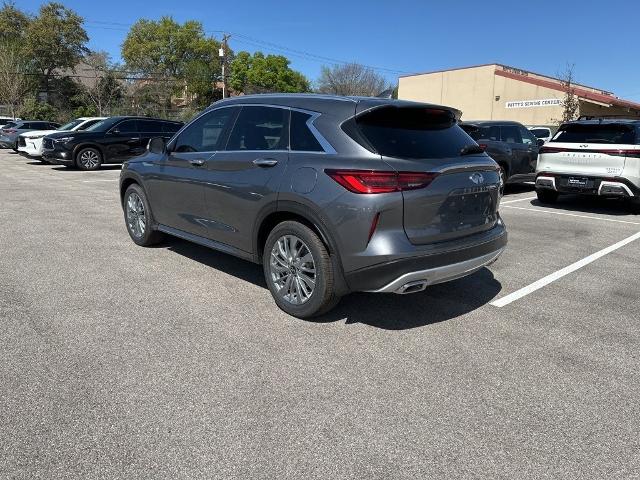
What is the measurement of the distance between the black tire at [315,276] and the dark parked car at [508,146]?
777 centimetres

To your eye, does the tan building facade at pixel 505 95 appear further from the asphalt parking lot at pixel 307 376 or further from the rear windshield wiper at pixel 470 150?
the asphalt parking lot at pixel 307 376

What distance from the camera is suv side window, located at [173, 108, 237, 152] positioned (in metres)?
4.79

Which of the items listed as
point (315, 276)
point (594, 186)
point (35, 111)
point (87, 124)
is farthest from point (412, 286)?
point (35, 111)

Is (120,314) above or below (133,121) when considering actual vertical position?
below

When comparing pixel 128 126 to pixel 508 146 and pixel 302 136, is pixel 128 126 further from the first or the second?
pixel 302 136

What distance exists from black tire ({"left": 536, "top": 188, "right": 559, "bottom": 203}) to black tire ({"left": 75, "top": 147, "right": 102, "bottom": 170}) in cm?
1279

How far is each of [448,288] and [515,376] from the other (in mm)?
1643

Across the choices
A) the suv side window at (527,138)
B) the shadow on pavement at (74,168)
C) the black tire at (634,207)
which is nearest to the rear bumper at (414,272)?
the black tire at (634,207)

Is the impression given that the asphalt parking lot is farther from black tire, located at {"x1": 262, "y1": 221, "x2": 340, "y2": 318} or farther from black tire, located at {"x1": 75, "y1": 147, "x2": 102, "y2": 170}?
black tire, located at {"x1": 75, "y1": 147, "x2": 102, "y2": 170}

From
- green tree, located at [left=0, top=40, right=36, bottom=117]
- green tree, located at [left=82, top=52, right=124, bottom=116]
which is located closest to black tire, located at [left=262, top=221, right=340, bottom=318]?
green tree, located at [left=0, top=40, right=36, bottom=117]

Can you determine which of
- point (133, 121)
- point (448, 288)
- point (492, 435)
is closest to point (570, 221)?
point (448, 288)

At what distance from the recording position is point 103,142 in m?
15.8

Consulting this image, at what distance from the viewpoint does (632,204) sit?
9664mm

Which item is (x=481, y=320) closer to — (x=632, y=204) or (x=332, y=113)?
(x=332, y=113)
